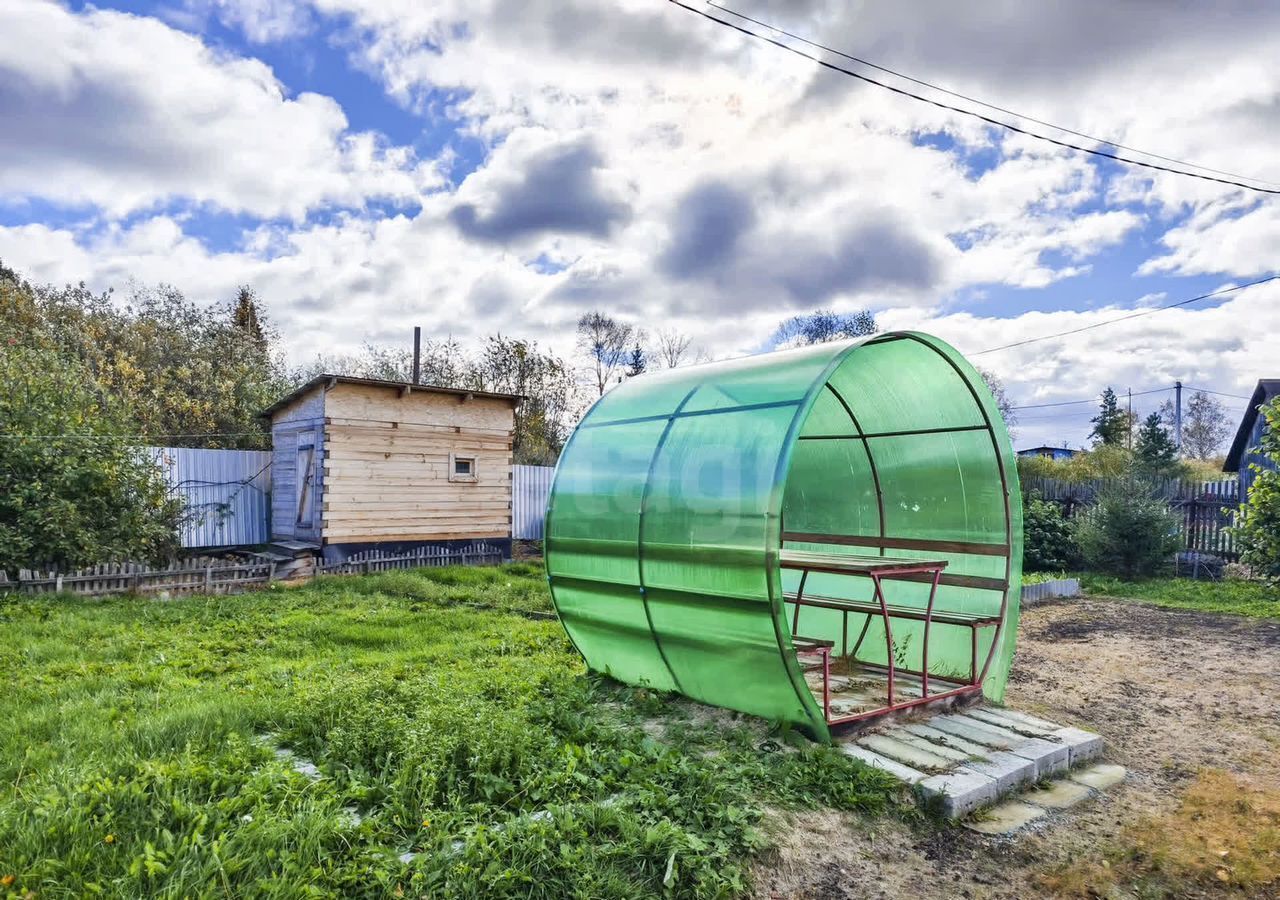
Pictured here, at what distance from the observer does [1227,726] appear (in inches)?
236

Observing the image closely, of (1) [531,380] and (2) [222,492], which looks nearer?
(2) [222,492]

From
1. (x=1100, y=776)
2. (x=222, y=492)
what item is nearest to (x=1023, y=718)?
(x=1100, y=776)

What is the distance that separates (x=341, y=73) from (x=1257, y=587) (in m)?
15.6

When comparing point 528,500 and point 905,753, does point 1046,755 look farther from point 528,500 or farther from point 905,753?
point 528,500

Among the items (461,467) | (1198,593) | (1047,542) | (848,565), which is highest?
(461,467)

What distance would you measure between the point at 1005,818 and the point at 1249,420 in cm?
2807

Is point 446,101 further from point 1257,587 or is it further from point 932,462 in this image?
point 1257,587

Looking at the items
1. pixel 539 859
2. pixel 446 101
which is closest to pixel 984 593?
pixel 539 859

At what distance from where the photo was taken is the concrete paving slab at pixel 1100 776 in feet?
15.6

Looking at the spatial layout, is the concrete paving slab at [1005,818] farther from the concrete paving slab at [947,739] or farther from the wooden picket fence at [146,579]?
the wooden picket fence at [146,579]

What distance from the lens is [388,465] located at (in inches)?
579

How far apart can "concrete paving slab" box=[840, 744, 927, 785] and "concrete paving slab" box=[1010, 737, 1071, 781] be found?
0.88m

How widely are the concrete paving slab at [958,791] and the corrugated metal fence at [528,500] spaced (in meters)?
14.4

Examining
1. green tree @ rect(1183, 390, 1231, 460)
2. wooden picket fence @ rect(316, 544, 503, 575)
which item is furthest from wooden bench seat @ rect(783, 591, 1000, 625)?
green tree @ rect(1183, 390, 1231, 460)
